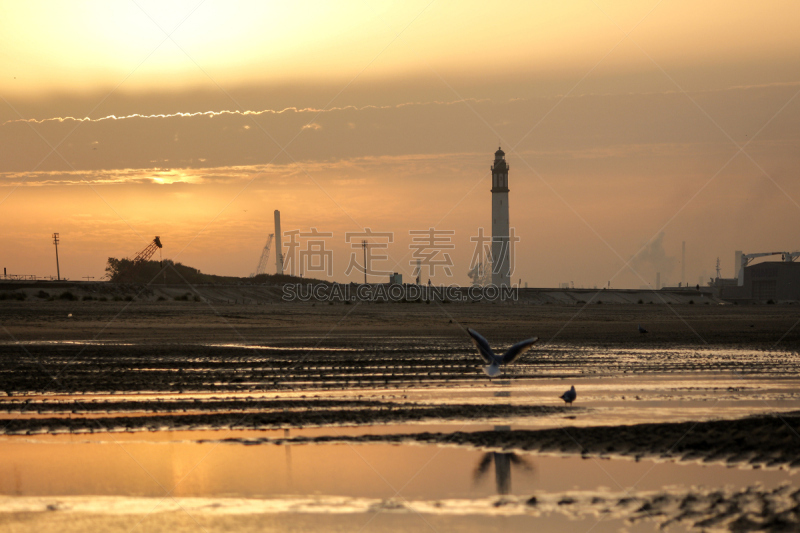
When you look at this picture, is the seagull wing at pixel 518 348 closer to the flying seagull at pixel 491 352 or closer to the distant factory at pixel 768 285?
the flying seagull at pixel 491 352

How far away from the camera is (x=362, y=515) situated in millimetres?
8156

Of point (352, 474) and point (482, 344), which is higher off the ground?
point (482, 344)

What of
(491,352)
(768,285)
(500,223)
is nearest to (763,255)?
(768,285)

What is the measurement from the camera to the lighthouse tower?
4680 inches

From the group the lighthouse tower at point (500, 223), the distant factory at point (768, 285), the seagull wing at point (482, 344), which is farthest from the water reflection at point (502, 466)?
the distant factory at point (768, 285)

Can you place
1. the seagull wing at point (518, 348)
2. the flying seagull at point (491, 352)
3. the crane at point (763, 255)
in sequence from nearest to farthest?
1. the seagull wing at point (518, 348)
2. the flying seagull at point (491, 352)
3. the crane at point (763, 255)

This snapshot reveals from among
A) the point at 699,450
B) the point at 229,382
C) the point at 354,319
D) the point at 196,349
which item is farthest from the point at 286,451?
the point at 354,319

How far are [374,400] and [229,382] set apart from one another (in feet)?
15.8

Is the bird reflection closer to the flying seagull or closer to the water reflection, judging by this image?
the water reflection

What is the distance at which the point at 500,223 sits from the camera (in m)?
119

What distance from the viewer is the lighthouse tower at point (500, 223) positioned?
118875mm

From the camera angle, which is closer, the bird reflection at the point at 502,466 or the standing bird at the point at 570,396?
the bird reflection at the point at 502,466

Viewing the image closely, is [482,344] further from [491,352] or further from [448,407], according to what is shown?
[448,407]

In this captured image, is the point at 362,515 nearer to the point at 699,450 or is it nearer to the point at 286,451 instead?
the point at 286,451
